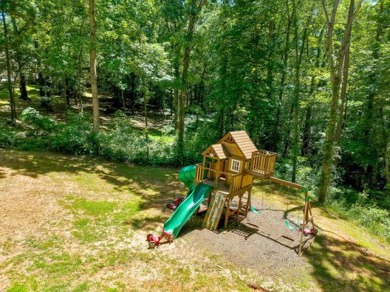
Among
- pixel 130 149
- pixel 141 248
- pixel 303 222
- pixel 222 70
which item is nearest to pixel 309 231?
pixel 303 222

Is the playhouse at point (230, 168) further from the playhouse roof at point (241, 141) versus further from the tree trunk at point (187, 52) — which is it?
the tree trunk at point (187, 52)

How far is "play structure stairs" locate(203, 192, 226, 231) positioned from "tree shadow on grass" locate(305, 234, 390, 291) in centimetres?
275

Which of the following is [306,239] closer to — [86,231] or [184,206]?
[184,206]

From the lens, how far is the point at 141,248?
7.27m

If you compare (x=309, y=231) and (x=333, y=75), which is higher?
(x=333, y=75)

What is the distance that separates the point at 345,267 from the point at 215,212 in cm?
388

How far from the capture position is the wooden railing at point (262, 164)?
8.56 metres

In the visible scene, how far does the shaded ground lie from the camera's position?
6.17m

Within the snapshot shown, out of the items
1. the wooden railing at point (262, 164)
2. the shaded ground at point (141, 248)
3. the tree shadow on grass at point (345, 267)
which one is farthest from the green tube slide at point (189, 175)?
the tree shadow on grass at point (345, 267)

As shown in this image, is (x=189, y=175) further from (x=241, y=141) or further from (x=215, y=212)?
(x=241, y=141)

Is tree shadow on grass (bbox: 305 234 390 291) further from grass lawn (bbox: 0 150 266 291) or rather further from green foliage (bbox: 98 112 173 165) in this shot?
green foliage (bbox: 98 112 173 165)

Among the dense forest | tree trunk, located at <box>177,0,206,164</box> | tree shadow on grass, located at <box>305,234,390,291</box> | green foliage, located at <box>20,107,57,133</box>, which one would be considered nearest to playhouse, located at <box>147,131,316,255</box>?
tree shadow on grass, located at <box>305,234,390,291</box>

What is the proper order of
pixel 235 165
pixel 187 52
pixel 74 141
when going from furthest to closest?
pixel 74 141
pixel 187 52
pixel 235 165

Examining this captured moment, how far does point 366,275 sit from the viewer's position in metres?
7.06
